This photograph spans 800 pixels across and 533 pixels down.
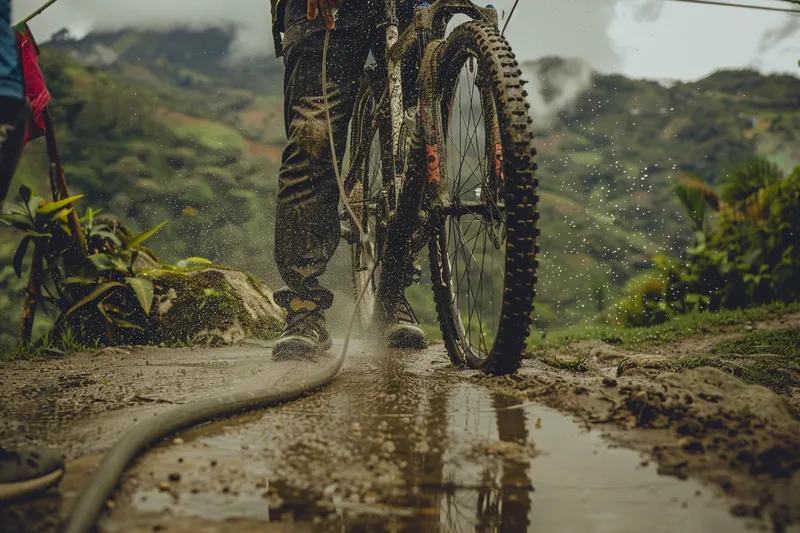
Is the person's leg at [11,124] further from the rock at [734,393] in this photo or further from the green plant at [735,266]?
the green plant at [735,266]

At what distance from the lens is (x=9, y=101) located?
52.2 inches

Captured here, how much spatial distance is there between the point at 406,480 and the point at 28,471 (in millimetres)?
646

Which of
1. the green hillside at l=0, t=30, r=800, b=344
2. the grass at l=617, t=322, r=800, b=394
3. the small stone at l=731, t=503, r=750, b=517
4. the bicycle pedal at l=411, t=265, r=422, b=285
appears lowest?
the small stone at l=731, t=503, r=750, b=517

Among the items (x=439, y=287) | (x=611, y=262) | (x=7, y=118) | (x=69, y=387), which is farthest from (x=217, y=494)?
(x=611, y=262)

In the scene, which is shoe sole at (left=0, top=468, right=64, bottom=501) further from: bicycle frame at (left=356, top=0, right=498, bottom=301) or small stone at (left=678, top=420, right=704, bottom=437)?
bicycle frame at (left=356, top=0, right=498, bottom=301)

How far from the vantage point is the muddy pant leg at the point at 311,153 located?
2820 millimetres

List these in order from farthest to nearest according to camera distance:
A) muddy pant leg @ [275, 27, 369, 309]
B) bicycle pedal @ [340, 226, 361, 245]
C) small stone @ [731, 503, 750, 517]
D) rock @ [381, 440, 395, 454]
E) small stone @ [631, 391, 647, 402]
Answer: bicycle pedal @ [340, 226, 361, 245], muddy pant leg @ [275, 27, 369, 309], small stone @ [631, 391, 647, 402], rock @ [381, 440, 395, 454], small stone @ [731, 503, 750, 517]

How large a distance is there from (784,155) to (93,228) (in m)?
18.1

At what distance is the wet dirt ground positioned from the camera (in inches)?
41.8

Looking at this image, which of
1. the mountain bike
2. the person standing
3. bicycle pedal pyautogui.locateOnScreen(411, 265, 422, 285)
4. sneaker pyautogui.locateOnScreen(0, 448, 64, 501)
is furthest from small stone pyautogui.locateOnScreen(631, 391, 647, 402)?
bicycle pedal pyautogui.locateOnScreen(411, 265, 422, 285)

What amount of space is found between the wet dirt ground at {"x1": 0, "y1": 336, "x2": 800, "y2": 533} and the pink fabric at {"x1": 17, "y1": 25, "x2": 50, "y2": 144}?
1.87 m

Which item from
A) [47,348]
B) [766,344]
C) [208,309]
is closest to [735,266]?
[766,344]

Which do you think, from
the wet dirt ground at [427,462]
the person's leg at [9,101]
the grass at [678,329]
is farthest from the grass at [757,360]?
the person's leg at [9,101]

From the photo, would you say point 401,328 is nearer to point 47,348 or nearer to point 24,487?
point 47,348
